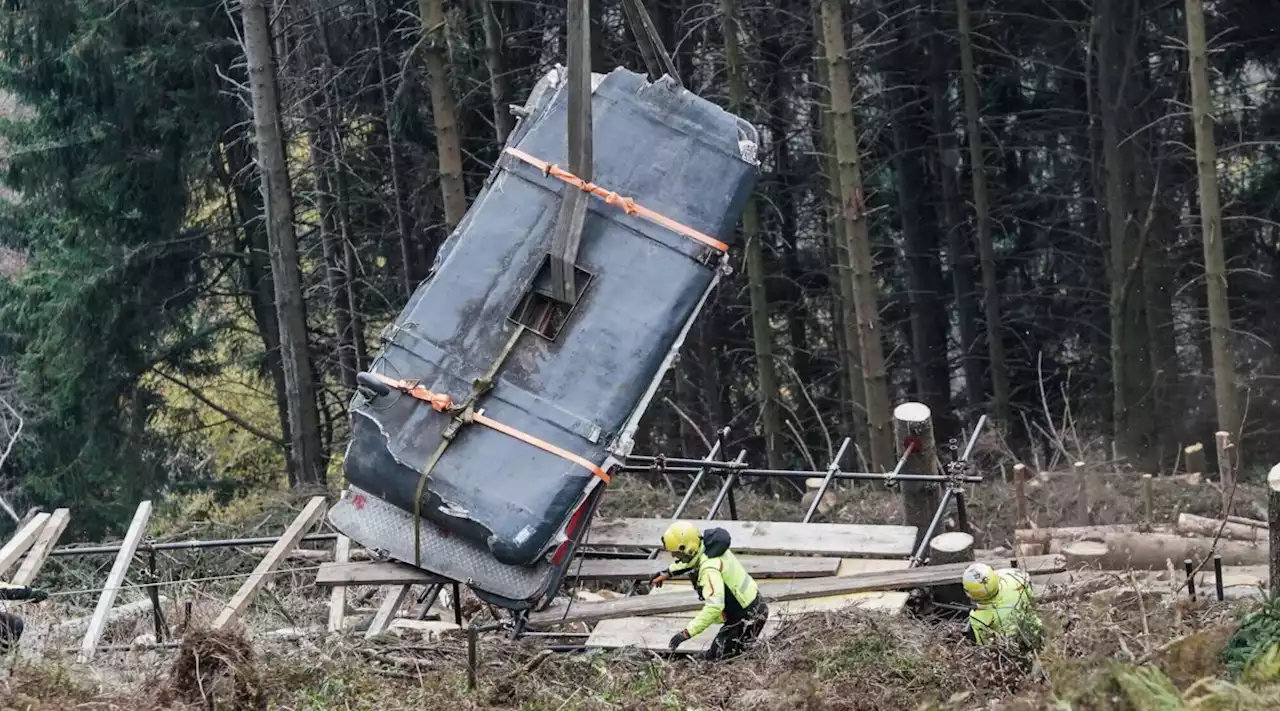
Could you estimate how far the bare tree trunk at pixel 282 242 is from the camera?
53.4 ft

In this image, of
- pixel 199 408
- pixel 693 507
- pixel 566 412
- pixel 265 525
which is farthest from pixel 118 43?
pixel 566 412

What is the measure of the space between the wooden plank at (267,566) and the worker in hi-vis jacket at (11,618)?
116cm

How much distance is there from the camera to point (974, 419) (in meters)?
23.5

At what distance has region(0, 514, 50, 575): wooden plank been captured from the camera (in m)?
9.77

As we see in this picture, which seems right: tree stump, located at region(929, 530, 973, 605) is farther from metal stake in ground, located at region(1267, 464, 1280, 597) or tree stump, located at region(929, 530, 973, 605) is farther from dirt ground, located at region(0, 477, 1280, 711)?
metal stake in ground, located at region(1267, 464, 1280, 597)

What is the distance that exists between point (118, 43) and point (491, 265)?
13725 millimetres

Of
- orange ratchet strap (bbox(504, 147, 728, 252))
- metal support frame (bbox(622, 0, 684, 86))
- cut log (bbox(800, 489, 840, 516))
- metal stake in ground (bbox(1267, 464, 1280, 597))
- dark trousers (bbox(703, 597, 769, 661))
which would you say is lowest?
cut log (bbox(800, 489, 840, 516))


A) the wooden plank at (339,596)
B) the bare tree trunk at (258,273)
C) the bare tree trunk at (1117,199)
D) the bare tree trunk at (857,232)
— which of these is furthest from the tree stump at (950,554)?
the bare tree trunk at (258,273)

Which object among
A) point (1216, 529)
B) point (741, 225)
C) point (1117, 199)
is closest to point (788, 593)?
point (1216, 529)

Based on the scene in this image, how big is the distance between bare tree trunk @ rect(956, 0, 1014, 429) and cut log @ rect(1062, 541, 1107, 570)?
961 cm

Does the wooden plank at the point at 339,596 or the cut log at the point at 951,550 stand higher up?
the cut log at the point at 951,550

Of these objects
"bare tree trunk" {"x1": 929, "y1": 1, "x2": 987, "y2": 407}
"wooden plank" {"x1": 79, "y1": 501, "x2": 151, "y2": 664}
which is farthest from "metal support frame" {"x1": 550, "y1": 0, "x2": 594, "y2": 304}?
"bare tree trunk" {"x1": 929, "y1": 1, "x2": 987, "y2": 407}

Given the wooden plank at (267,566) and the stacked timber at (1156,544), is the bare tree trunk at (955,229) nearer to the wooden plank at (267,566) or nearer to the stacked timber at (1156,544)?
the stacked timber at (1156,544)

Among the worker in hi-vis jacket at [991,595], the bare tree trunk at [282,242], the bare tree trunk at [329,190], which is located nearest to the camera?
the worker in hi-vis jacket at [991,595]
